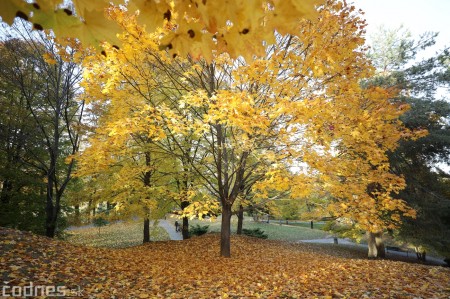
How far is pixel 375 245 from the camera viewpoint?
49.5 feet

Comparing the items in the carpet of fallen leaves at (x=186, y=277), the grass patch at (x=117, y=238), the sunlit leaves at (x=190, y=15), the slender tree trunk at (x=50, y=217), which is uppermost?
the sunlit leaves at (x=190, y=15)

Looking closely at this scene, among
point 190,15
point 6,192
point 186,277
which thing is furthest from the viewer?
point 6,192

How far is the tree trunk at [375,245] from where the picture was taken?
14744 millimetres

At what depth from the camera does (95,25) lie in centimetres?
143

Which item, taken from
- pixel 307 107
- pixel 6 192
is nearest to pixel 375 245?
pixel 307 107

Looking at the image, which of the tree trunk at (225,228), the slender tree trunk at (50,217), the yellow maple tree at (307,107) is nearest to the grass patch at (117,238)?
the slender tree trunk at (50,217)

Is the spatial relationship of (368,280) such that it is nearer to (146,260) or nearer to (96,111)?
(146,260)

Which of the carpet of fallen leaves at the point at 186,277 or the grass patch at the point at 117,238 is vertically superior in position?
the carpet of fallen leaves at the point at 186,277

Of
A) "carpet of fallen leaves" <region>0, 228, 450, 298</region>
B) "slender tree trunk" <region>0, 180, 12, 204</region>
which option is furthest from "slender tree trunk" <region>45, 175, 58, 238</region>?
"slender tree trunk" <region>0, 180, 12, 204</region>

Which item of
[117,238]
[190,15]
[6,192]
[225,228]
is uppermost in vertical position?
[190,15]

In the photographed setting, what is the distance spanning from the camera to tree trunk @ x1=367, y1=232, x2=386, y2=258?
48.4 ft

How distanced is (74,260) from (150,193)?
5268mm

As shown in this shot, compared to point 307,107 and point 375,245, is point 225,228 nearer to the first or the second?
point 307,107

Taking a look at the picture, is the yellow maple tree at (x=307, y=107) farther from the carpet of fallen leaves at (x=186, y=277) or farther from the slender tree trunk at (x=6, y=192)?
the slender tree trunk at (x=6, y=192)
